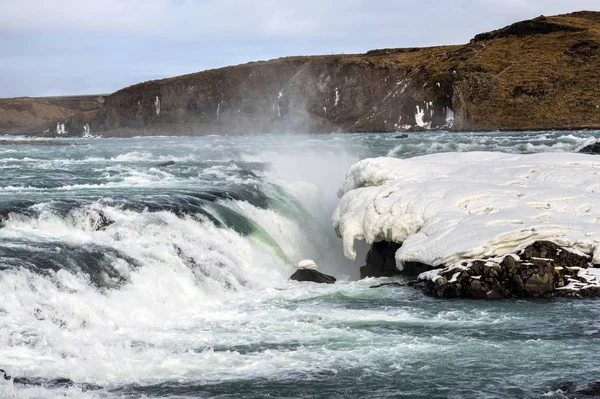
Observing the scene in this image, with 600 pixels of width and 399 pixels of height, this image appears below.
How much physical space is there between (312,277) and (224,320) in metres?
4.99

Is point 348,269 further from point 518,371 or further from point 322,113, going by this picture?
point 322,113

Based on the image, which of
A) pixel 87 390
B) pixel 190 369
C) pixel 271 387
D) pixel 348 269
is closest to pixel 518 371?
pixel 271 387

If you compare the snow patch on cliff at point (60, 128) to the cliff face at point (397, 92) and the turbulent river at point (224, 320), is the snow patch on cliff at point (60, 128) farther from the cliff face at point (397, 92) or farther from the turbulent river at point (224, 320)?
the turbulent river at point (224, 320)

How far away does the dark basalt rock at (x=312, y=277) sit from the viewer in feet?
68.1

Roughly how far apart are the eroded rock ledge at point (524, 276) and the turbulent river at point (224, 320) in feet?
1.42

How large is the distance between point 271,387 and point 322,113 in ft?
354

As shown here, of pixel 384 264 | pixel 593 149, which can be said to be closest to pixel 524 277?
pixel 384 264

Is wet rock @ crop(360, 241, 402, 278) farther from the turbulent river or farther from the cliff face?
the cliff face

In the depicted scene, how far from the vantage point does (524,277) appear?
58.1 ft

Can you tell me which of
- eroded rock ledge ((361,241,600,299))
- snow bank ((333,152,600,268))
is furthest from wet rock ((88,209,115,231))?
eroded rock ledge ((361,241,600,299))

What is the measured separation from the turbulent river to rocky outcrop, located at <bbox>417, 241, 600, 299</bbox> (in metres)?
0.43

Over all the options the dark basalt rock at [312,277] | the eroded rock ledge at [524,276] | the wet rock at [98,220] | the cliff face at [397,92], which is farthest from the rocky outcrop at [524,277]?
the cliff face at [397,92]

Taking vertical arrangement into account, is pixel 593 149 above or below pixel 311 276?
above

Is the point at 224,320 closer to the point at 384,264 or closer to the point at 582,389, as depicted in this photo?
the point at 384,264
